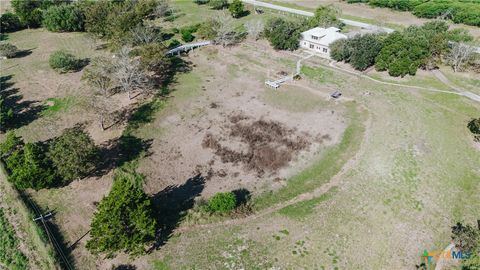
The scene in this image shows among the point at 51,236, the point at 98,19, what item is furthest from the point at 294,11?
the point at 51,236

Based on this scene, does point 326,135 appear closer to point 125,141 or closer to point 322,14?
point 125,141

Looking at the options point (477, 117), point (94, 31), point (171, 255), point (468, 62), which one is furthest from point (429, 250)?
point (94, 31)

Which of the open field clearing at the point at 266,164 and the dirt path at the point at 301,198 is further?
the dirt path at the point at 301,198

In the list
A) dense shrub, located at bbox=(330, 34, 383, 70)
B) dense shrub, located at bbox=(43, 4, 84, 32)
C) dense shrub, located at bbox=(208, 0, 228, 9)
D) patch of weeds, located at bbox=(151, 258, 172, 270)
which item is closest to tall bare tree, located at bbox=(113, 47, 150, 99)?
Result: patch of weeds, located at bbox=(151, 258, 172, 270)

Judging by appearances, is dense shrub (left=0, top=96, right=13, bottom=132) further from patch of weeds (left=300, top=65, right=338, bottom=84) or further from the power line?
patch of weeds (left=300, top=65, right=338, bottom=84)

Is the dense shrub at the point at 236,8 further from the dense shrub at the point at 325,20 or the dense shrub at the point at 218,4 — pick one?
the dense shrub at the point at 325,20

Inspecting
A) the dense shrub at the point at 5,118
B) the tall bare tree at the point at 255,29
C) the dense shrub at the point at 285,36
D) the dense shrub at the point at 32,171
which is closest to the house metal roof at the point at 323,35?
the dense shrub at the point at 285,36
